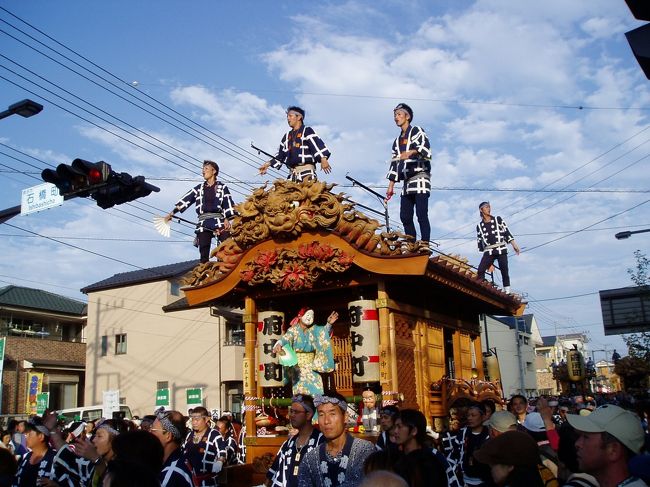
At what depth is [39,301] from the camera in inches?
1287

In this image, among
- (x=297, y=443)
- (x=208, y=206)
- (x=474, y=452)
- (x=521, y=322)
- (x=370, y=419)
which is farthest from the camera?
(x=521, y=322)

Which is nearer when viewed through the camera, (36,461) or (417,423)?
(417,423)

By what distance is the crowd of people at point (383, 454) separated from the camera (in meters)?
→ 3.13

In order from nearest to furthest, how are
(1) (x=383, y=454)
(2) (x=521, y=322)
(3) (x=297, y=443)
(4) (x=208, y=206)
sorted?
(1) (x=383, y=454) → (3) (x=297, y=443) → (4) (x=208, y=206) → (2) (x=521, y=322)

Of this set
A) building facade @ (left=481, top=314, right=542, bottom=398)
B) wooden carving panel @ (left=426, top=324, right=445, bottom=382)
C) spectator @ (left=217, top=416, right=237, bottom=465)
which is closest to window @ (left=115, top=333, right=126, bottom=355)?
spectator @ (left=217, top=416, right=237, bottom=465)

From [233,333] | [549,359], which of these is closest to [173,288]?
[233,333]

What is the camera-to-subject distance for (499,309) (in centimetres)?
1279

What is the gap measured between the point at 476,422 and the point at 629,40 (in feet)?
12.4

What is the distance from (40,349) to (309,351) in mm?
24456

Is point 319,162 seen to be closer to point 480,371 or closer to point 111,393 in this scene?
point 480,371

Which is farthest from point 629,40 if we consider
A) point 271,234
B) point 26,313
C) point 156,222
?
point 26,313

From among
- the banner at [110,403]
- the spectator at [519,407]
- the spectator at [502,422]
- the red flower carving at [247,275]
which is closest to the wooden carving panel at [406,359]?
the spectator at [519,407]

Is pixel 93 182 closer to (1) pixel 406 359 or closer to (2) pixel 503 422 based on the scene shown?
(1) pixel 406 359

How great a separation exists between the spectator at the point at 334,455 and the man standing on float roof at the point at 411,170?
612 cm
